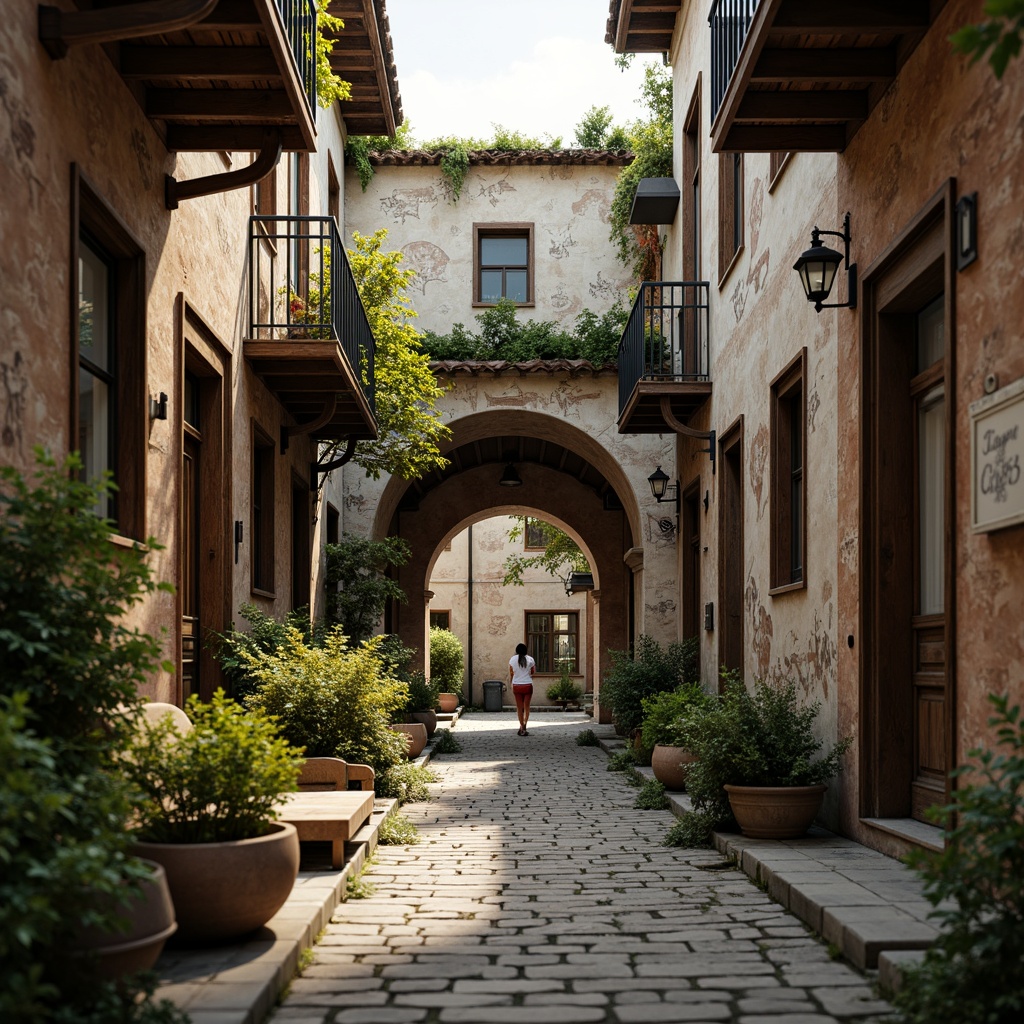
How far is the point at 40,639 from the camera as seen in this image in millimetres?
3750

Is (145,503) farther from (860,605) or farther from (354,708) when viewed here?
(860,605)

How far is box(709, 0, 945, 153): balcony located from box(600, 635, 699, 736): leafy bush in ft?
22.6

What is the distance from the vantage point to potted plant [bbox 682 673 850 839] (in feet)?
23.5

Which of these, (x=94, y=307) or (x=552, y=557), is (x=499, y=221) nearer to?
(x=552, y=557)

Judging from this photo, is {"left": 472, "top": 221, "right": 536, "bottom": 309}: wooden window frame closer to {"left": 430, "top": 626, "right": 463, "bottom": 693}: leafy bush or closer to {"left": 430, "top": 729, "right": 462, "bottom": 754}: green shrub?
{"left": 430, "top": 729, "right": 462, "bottom": 754}: green shrub

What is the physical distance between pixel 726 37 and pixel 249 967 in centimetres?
656

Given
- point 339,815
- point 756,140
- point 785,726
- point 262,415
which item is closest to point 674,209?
point 262,415

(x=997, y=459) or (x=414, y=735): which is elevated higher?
(x=997, y=459)

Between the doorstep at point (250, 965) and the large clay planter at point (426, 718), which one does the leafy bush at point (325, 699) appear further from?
the large clay planter at point (426, 718)

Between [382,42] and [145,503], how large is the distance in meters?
9.38

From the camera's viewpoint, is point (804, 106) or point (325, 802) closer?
point (325, 802)

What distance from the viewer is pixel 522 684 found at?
69.5 ft

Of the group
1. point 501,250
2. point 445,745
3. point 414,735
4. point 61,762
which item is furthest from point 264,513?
point 501,250

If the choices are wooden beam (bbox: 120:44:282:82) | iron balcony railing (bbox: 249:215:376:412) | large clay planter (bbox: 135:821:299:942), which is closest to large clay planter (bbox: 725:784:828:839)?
large clay planter (bbox: 135:821:299:942)
